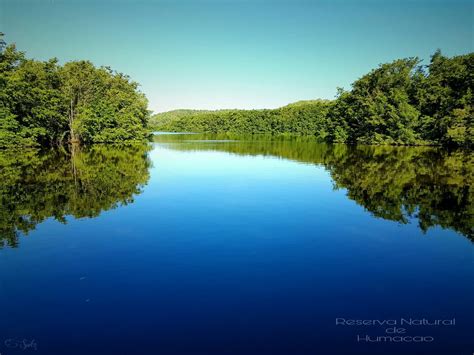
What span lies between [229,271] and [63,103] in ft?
195

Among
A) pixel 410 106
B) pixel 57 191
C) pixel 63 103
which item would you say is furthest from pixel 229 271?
pixel 410 106

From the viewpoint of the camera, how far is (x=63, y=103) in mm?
58375

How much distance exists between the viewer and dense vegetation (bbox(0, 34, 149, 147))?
48.6 m

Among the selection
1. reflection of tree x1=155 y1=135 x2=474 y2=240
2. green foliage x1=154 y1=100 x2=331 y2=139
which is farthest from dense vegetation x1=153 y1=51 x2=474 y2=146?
green foliage x1=154 y1=100 x2=331 y2=139

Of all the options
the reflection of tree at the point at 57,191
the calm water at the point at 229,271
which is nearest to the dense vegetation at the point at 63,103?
the reflection of tree at the point at 57,191

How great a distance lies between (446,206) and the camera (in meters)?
16.9

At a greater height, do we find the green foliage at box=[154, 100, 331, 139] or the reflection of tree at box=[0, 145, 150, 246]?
the green foliage at box=[154, 100, 331, 139]

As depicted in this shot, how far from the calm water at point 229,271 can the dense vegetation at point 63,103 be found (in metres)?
36.5

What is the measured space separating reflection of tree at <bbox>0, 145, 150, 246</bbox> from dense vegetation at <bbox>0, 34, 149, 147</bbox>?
22784mm

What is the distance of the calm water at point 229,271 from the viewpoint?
6340mm

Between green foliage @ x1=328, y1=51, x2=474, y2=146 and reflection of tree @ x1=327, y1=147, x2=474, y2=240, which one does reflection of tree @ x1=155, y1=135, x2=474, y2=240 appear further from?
green foliage @ x1=328, y1=51, x2=474, y2=146

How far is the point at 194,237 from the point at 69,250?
158 inches

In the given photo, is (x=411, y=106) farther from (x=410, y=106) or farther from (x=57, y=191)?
→ (x=57, y=191)

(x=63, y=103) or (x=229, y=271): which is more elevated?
(x=63, y=103)
